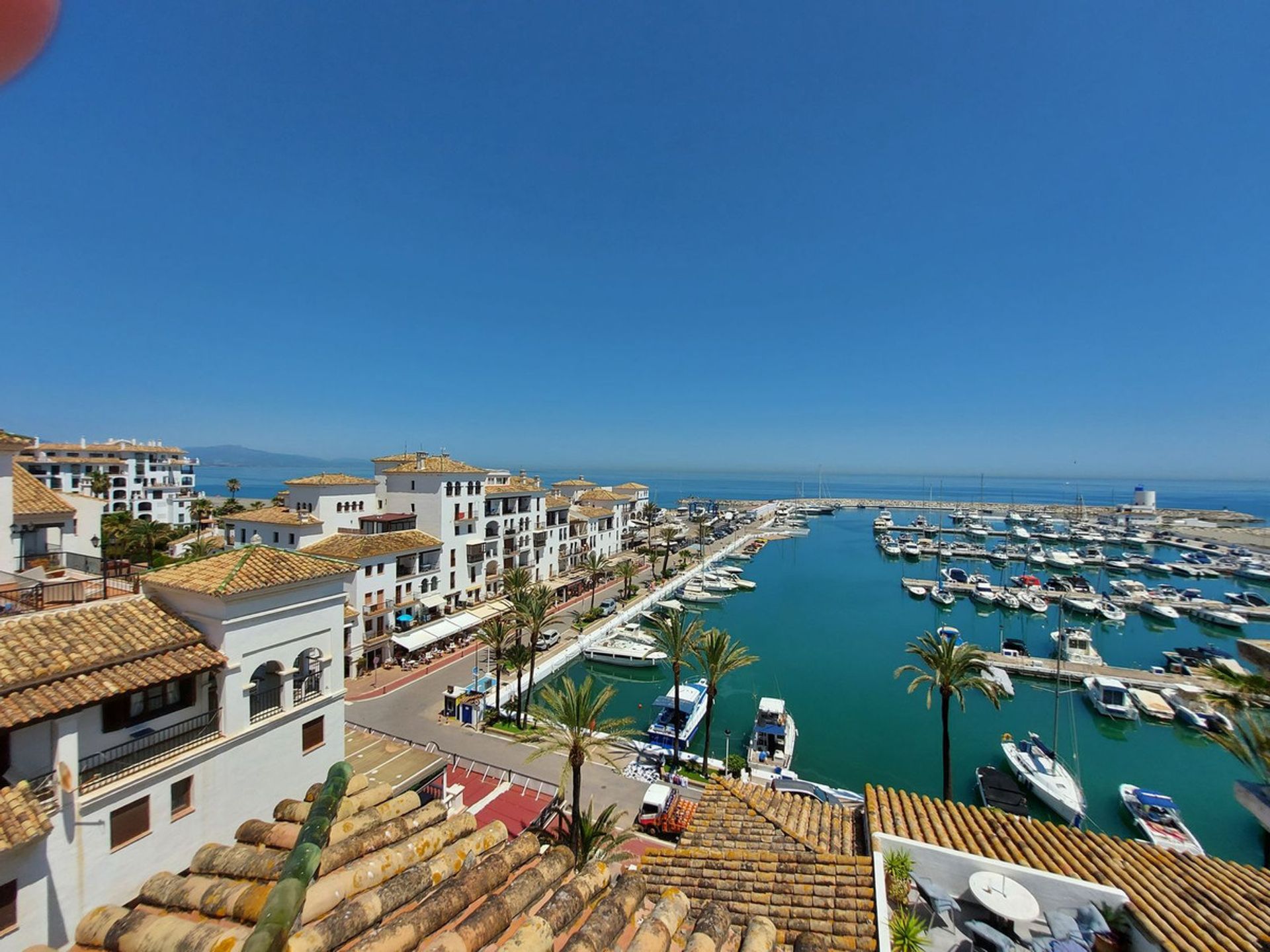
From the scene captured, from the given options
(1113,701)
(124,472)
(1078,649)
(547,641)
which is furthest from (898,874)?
(124,472)

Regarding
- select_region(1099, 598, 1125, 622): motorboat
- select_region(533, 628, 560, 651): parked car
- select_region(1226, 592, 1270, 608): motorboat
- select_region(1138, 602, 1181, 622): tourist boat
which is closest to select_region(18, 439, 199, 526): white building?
select_region(533, 628, 560, 651): parked car

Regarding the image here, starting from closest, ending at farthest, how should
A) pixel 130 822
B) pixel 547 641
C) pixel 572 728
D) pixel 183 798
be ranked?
pixel 130 822, pixel 183 798, pixel 572 728, pixel 547 641

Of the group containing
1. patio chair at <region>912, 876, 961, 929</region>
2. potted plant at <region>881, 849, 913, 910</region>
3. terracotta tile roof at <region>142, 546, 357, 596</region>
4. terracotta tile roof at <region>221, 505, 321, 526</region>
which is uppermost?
terracotta tile roof at <region>142, 546, 357, 596</region>

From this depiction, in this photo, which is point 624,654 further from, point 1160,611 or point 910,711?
point 1160,611

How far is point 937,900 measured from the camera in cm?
1237

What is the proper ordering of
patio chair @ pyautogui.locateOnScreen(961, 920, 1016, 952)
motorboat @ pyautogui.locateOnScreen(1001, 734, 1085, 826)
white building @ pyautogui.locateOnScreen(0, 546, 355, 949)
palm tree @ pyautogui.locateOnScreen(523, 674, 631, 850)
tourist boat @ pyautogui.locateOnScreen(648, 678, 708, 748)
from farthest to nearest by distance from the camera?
tourist boat @ pyautogui.locateOnScreen(648, 678, 708, 748) < motorboat @ pyautogui.locateOnScreen(1001, 734, 1085, 826) < palm tree @ pyautogui.locateOnScreen(523, 674, 631, 850) < patio chair @ pyautogui.locateOnScreen(961, 920, 1016, 952) < white building @ pyautogui.locateOnScreen(0, 546, 355, 949)

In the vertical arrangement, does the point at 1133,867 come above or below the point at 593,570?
above

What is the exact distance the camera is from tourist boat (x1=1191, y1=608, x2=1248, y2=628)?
56.9 meters

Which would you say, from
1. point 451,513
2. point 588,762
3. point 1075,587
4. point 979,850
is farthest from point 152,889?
point 1075,587

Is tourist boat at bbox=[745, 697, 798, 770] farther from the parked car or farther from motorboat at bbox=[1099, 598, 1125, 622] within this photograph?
motorboat at bbox=[1099, 598, 1125, 622]

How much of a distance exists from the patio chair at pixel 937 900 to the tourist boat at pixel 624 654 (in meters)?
31.2

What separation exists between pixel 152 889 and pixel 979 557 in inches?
4215

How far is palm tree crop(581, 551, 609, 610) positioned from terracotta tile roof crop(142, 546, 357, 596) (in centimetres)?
4109

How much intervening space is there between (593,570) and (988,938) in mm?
44912
